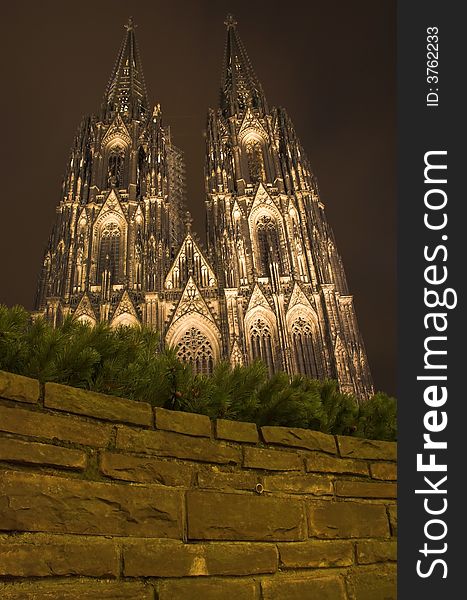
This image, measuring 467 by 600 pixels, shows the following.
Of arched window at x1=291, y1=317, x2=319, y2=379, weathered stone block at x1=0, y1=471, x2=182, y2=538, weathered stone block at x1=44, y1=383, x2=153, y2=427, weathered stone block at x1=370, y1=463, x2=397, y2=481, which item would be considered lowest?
weathered stone block at x1=0, y1=471, x2=182, y2=538

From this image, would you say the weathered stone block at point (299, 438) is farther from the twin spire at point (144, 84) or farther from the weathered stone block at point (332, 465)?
the twin spire at point (144, 84)

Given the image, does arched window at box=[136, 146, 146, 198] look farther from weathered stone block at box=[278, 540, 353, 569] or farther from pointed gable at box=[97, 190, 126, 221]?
weathered stone block at box=[278, 540, 353, 569]

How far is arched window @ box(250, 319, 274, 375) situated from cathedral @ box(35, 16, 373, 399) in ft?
0.15

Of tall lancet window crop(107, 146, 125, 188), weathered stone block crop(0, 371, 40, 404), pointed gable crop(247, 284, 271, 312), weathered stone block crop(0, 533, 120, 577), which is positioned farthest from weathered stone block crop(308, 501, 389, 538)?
tall lancet window crop(107, 146, 125, 188)

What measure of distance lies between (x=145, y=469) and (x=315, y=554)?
840 mm

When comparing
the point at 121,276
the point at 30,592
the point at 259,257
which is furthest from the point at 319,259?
the point at 30,592

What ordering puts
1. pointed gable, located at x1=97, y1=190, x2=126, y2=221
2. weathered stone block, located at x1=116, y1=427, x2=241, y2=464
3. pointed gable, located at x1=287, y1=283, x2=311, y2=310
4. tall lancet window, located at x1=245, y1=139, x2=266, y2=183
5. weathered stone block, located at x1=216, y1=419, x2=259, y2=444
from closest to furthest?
weathered stone block, located at x1=116, y1=427, x2=241, y2=464 < weathered stone block, located at x1=216, y1=419, x2=259, y2=444 < pointed gable, located at x1=287, y1=283, x2=311, y2=310 < pointed gable, located at x1=97, y1=190, x2=126, y2=221 < tall lancet window, located at x1=245, y1=139, x2=266, y2=183

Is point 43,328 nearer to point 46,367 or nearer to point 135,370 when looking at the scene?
point 46,367

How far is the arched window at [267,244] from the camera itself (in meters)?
24.5

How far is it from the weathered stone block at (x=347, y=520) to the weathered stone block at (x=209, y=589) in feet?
1.28

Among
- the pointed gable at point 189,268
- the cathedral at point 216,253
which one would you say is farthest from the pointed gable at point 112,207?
the pointed gable at point 189,268

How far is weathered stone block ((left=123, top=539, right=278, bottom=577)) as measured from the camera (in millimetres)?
1763

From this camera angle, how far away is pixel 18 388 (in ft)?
5.72

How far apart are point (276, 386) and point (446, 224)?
1.14m
